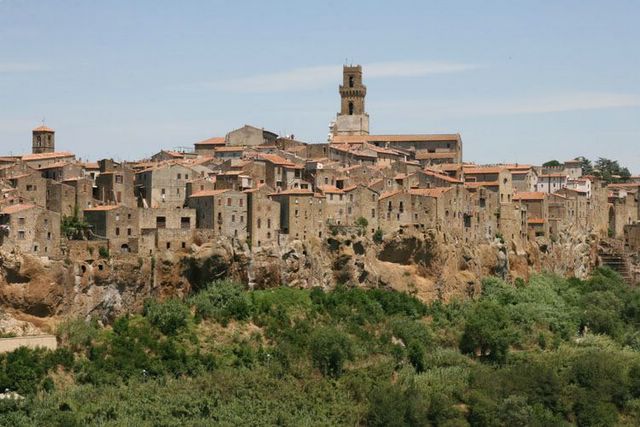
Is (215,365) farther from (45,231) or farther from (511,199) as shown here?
(511,199)

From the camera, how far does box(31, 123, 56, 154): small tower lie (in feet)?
257

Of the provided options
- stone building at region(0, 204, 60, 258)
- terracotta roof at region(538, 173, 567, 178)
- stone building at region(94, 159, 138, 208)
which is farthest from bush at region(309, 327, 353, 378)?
terracotta roof at region(538, 173, 567, 178)

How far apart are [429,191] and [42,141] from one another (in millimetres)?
21801

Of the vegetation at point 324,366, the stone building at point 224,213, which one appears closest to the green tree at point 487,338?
the vegetation at point 324,366

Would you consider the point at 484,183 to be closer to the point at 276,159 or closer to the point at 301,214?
the point at 276,159

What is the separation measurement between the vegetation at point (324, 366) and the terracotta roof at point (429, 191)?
579cm

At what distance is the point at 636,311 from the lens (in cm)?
8100

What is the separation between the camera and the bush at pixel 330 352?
6225cm

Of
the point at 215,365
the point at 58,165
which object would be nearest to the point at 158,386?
the point at 215,365

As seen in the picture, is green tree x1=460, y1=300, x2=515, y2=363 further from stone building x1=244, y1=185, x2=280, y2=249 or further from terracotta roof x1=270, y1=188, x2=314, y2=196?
stone building x1=244, y1=185, x2=280, y2=249

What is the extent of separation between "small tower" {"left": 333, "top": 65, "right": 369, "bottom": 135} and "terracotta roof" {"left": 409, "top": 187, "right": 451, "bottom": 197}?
22061 millimetres

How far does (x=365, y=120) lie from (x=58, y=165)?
33946mm

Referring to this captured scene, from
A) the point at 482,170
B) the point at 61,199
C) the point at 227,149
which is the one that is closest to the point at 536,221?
the point at 482,170

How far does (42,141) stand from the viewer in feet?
258
